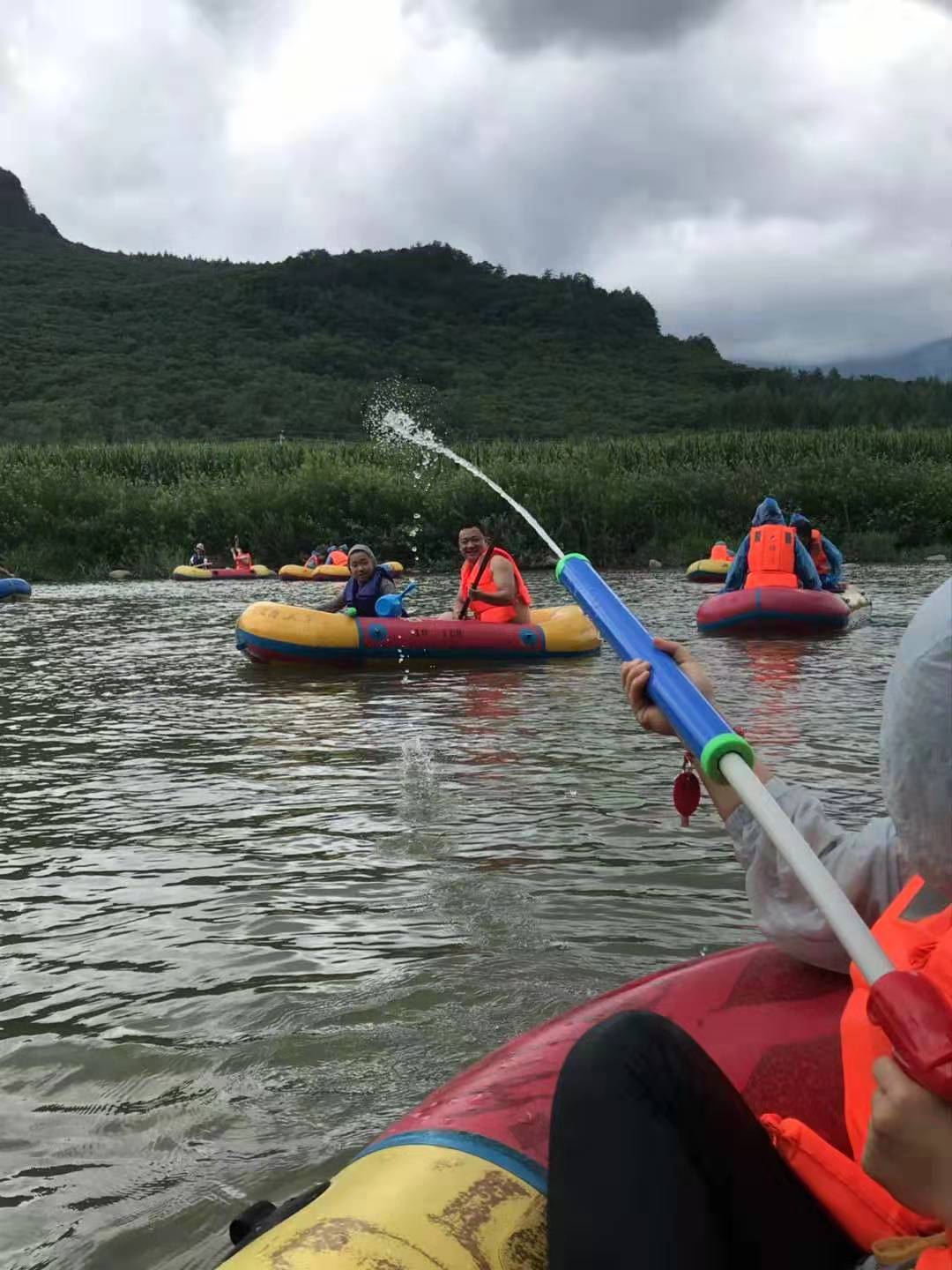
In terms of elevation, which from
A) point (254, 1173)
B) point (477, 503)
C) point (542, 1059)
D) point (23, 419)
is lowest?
point (254, 1173)

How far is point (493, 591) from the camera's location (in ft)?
32.7

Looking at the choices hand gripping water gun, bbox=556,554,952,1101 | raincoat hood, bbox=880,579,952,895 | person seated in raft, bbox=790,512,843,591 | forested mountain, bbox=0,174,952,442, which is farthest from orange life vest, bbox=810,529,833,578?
forested mountain, bbox=0,174,952,442

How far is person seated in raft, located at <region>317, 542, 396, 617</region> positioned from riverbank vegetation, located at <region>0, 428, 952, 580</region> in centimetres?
1327

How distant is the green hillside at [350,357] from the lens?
51.6 metres

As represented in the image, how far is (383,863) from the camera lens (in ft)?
14.4

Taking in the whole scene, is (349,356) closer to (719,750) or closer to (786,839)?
(719,750)

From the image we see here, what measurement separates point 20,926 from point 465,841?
1584 mm

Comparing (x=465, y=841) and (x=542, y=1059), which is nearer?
(x=542, y=1059)

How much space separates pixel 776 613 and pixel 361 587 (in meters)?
3.57

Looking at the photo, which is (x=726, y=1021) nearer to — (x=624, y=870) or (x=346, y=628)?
(x=624, y=870)

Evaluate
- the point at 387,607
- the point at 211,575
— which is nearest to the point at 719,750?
the point at 387,607

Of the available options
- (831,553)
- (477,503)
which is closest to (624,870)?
(831,553)

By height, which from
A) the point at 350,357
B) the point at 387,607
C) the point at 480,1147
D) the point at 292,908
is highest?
the point at 350,357

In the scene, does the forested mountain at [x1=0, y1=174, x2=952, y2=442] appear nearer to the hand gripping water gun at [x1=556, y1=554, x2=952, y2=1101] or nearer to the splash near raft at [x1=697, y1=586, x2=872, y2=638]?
the splash near raft at [x1=697, y1=586, x2=872, y2=638]
